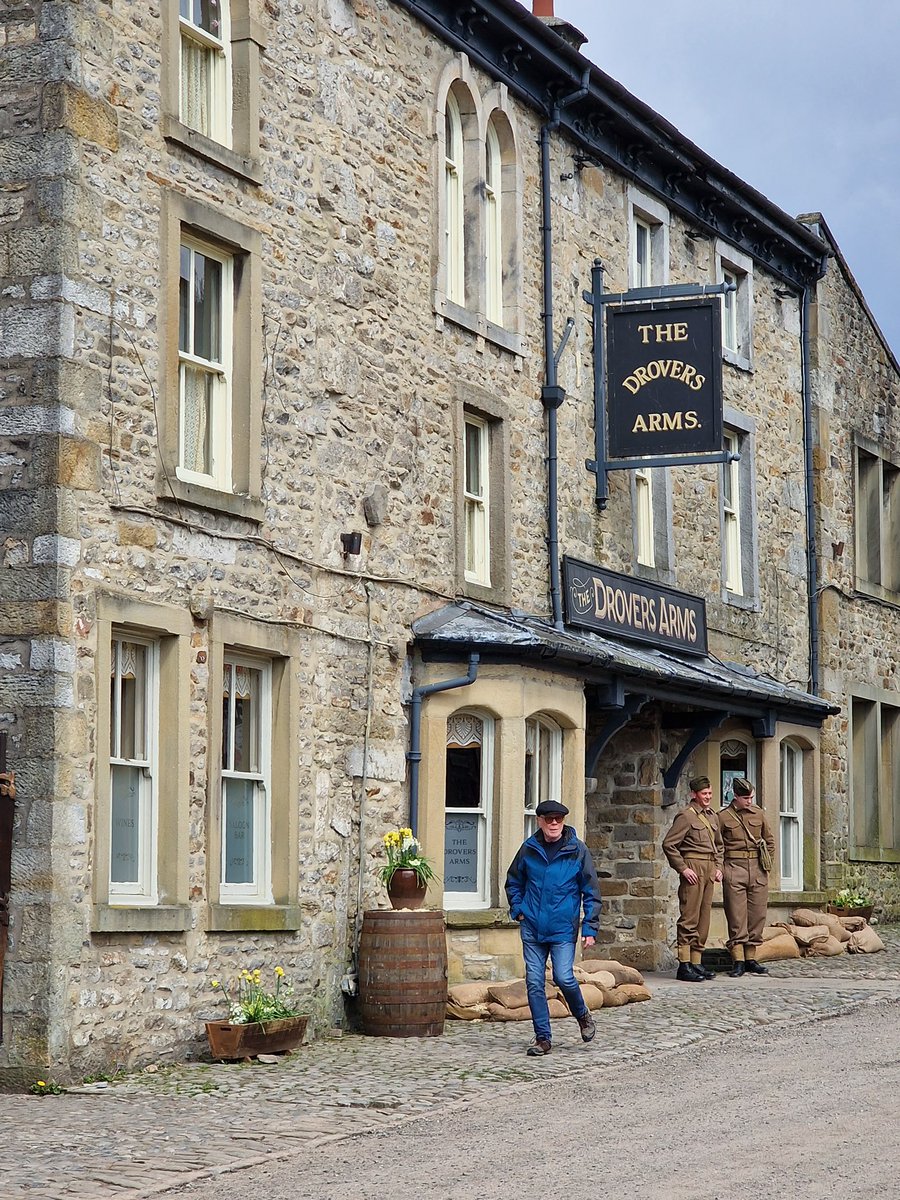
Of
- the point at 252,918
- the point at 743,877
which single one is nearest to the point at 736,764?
the point at 743,877

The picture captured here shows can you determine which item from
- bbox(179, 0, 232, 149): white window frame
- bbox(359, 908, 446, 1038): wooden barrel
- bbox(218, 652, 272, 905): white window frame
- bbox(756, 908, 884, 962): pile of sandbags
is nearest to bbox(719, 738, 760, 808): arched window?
bbox(756, 908, 884, 962): pile of sandbags

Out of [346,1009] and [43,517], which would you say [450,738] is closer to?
[346,1009]

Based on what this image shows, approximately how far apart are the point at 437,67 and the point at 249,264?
3.82 metres

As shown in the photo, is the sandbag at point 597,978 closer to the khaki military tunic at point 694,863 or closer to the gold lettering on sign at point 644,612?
the khaki military tunic at point 694,863

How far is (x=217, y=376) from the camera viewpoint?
45.1ft

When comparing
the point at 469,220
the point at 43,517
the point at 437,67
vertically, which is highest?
the point at 437,67

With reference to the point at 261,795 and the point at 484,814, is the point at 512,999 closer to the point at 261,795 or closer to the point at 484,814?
the point at 484,814

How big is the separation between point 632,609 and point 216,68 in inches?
288

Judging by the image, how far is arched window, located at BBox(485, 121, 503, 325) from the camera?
17641 mm

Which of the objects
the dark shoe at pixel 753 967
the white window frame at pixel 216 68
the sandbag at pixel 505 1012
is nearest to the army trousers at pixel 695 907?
the dark shoe at pixel 753 967

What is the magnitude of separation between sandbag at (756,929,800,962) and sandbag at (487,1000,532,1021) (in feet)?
18.1

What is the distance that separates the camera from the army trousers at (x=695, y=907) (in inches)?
706

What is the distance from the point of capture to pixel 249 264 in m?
13.9

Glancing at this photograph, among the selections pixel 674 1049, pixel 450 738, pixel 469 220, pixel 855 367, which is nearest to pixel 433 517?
pixel 450 738
